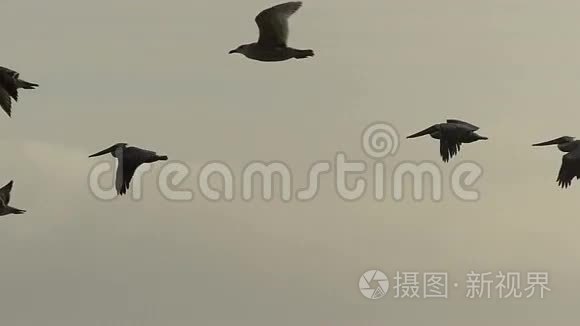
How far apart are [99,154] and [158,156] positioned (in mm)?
2220

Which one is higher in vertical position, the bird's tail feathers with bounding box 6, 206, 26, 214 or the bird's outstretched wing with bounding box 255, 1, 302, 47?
the bird's outstretched wing with bounding box 255, 1, 302, 47

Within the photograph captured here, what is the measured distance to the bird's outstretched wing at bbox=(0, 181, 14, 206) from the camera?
111 ft

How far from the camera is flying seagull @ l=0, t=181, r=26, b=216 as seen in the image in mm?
33188

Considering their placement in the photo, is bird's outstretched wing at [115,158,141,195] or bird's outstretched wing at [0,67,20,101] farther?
bird's outstretched wing at [115,158,141,195]

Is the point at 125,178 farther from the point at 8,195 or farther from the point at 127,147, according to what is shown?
the point at 8,195

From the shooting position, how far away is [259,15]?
1213 inches

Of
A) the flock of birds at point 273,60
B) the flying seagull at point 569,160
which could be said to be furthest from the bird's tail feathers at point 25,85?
the flying seagull at point 569,160

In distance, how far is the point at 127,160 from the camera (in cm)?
3228

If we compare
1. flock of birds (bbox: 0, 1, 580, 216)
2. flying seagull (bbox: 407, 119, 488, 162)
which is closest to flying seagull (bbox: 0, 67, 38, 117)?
flock of birds (bbox: 0, 1, 580, 216)

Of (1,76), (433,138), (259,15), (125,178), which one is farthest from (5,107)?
(433,138)

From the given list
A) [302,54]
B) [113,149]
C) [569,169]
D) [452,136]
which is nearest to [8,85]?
[113,149]

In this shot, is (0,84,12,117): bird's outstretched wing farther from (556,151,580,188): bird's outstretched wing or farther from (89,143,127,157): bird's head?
(556,151,580,188): bird's outstretched wing

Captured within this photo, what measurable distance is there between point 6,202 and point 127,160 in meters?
2.94

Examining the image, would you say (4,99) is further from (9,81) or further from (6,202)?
(6,202)
